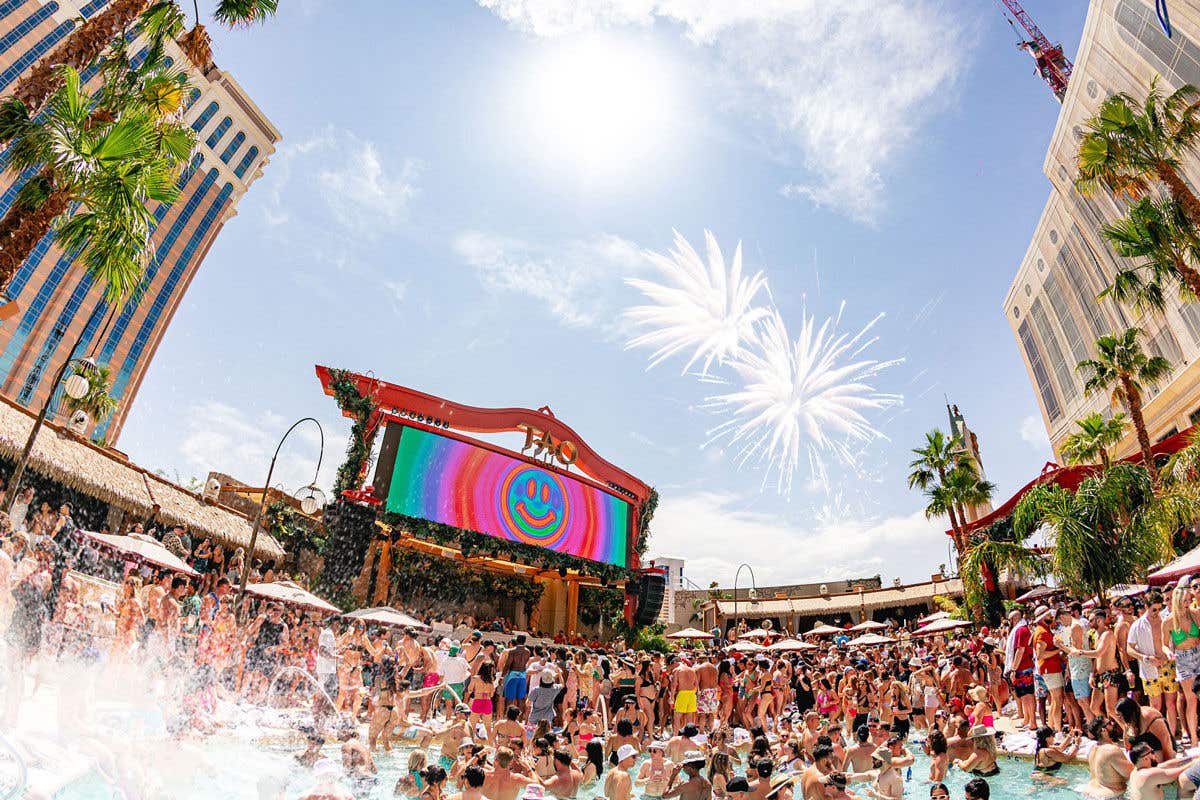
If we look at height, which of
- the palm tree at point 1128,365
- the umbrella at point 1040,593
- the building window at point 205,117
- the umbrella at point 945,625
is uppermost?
the building window at point 205,117

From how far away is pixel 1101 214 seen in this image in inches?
1227

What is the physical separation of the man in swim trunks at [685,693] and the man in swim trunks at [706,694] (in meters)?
0.26

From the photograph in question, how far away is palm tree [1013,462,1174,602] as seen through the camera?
53.3 ft

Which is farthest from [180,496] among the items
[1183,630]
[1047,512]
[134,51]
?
[134,51]

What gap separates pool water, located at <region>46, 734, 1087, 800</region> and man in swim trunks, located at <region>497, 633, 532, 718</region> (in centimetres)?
221

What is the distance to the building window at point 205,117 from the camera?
63978 millimetres

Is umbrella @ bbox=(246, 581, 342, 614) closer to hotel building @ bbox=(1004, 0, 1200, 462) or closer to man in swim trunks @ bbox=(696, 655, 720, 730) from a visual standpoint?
man in swim trunks @ bbox=(696, 655, 720, 730)

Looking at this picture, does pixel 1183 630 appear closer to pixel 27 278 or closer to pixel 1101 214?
pixel 1101 214

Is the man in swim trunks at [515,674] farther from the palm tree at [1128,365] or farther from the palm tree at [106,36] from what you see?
the palm tree at [1128,365]

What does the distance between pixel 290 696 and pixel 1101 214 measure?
39.0m

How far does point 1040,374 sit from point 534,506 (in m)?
34.2

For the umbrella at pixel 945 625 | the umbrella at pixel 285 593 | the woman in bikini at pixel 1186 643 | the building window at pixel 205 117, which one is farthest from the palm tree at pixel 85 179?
the building window at pixel 205 117

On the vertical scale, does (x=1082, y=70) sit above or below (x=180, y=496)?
above

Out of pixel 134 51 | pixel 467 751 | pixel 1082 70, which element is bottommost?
pixel 467 751
